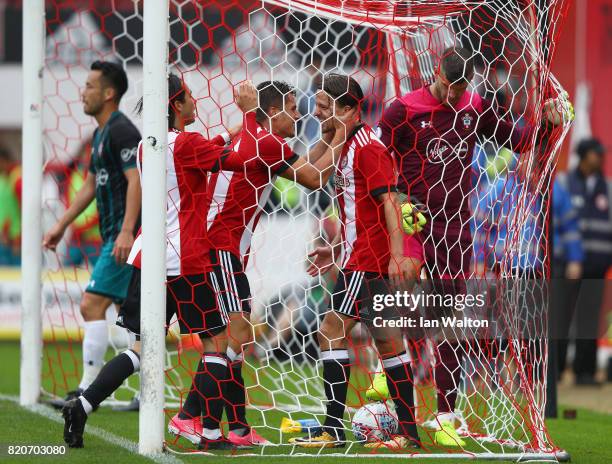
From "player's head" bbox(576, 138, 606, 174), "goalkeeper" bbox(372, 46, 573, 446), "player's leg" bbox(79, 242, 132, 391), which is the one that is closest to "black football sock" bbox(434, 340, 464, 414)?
"goalkeeper" bbox(372, 46, 573, 446)

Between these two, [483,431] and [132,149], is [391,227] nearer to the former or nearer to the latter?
[483,431]

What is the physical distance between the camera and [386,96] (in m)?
7.89

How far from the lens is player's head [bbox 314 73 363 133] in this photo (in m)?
6.07

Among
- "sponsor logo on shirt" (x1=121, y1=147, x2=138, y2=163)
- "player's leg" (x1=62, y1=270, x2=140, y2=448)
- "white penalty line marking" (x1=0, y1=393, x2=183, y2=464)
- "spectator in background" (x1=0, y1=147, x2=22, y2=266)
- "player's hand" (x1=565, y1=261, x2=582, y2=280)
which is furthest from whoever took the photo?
"spectator in background" (x1=0, y1=147, x2=22, y2=266)

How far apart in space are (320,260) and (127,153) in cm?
148

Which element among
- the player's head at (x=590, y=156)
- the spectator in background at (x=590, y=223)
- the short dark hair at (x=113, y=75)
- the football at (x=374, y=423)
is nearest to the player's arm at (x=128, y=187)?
the short dark hair at (x=113, y=75)

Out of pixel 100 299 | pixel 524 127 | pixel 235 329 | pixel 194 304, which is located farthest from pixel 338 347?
pixel 100 299

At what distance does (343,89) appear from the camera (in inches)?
239

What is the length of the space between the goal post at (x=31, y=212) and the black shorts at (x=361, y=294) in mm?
2426

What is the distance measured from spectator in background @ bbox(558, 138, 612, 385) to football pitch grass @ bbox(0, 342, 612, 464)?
2.84 m

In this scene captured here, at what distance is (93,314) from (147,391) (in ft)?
7.09

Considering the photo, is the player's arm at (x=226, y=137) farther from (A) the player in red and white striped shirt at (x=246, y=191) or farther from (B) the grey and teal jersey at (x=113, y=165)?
(B) the grey and teal jersey at (x=113, y=165)

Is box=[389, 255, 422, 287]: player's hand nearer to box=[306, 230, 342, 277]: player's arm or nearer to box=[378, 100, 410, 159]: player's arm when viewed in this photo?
box=[306, 230, 342, 277]: player's arm

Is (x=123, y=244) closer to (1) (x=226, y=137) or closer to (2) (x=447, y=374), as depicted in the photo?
(1) (x=226, y=137)
